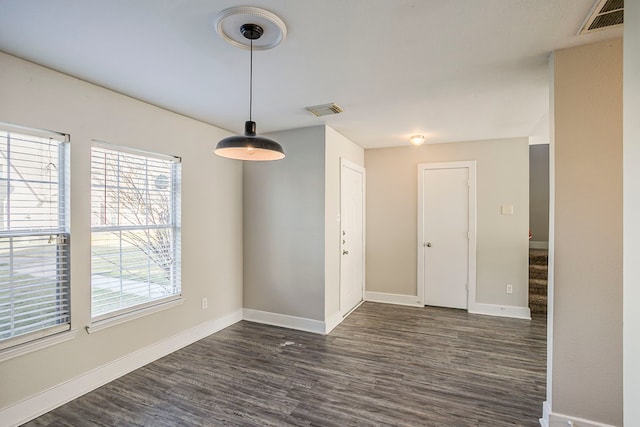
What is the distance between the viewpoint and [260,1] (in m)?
1.56

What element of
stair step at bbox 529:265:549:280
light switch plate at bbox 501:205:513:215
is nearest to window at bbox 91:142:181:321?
light switch plate at bbox 501:205:513:215

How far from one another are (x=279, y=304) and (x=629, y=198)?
12.0 feet

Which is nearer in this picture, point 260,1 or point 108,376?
point 260,1

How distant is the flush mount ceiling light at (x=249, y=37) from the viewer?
5.41 ft

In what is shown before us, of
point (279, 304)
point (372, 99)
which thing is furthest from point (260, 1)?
point (279, 304)

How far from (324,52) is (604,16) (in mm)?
1565

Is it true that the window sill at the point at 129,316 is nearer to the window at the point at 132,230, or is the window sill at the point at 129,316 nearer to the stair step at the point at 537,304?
the window at the point at 132,230

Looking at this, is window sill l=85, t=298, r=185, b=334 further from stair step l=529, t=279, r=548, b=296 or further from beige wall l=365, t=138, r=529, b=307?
stair step l=529, t=279, r=548, b=296

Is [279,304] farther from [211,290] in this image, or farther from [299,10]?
[299,10]

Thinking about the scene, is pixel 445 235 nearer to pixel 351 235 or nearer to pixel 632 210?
pixel 351 235

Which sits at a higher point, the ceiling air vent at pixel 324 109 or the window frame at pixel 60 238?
the ceiling air vent at pixel 324 109

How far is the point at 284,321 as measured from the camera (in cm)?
402

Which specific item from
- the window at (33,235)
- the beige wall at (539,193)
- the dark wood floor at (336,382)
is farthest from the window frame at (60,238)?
the beige wall at (539,193)

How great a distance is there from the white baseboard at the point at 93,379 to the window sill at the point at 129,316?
33 centimetres
